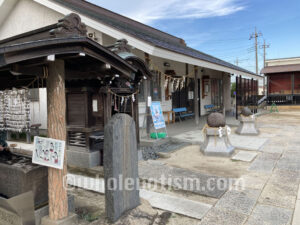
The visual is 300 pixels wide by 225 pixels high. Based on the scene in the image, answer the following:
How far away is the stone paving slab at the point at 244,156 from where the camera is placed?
6141 millimetres

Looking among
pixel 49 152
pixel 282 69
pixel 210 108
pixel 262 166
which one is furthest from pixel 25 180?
pixel 282 69

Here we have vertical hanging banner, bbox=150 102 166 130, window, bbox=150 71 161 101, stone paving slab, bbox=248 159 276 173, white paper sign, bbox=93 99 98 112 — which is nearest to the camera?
stone paving slab, bbox=248 159 276 173

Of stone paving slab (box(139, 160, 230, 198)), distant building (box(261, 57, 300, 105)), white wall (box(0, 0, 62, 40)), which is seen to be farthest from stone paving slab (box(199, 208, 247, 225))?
distant building (box(261, 57, 300, 105))

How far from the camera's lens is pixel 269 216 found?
335 cm

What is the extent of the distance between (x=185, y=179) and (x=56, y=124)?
288 cm

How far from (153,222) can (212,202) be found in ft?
3.90

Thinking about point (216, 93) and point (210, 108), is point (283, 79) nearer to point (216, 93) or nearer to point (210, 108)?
point (216, 93)

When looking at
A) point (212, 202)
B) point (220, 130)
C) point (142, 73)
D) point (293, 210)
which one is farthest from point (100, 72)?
point (220, 130)

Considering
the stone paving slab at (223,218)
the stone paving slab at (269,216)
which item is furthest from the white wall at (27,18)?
the stone paving slab at (269,216)

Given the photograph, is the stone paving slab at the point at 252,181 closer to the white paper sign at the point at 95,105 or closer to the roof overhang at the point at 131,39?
the white paper sign at the point at 95,105

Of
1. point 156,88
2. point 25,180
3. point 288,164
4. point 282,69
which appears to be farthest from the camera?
point 282,69

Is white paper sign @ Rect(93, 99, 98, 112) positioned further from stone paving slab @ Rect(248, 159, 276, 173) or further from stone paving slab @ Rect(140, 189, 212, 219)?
stone paving slab @ Rect(248, 159, 276, 173)

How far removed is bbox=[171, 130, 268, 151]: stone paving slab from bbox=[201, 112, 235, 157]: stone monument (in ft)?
3.53

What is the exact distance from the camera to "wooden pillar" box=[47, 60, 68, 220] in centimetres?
296
